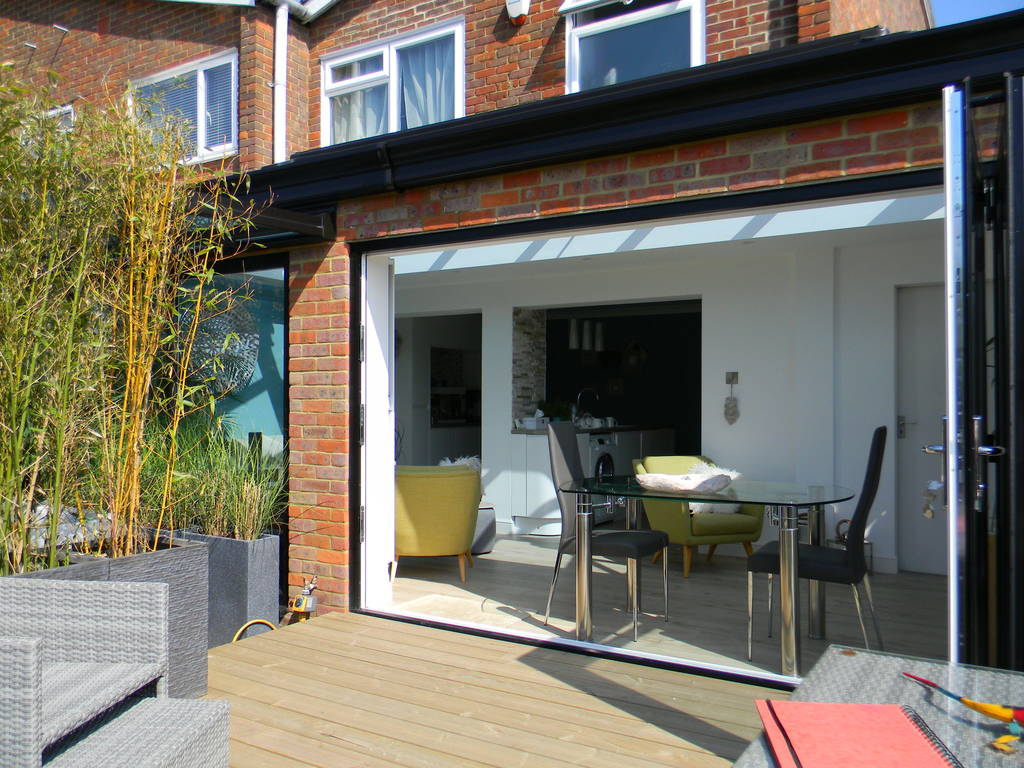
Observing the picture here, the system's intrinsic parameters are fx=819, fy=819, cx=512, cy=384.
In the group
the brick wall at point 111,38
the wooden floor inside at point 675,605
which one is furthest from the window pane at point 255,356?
the brick wall at point 111,38

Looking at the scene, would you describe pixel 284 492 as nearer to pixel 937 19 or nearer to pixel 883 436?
pixel 883 436

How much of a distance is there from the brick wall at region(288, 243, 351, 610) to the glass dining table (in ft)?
4.11

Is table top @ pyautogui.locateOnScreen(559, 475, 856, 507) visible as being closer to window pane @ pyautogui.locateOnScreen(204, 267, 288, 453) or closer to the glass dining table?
the glass dining table

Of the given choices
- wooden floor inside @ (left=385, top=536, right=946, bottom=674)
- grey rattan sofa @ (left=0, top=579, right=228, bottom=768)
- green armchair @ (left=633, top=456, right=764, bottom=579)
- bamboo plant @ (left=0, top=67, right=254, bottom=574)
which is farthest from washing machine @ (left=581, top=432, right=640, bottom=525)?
grey rattan sofa @ (left=0, top=579, right=228, bottom=768)

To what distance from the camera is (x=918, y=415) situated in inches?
245

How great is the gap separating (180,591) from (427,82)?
4884 mm

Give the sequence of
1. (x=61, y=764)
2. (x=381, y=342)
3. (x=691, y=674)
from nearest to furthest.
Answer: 1. (x=61, y=764)
2. (x=691, y=674)
3. (x=381, y=342)

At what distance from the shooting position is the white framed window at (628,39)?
5.62 m

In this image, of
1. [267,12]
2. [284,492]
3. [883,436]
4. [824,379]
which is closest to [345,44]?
[267,12]

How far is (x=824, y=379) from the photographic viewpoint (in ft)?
20.9

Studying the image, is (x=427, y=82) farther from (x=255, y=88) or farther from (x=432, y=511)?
(x=432, y=511)

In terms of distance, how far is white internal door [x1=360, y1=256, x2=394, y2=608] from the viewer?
447 centimetres

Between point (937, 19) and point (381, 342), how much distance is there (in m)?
7.87

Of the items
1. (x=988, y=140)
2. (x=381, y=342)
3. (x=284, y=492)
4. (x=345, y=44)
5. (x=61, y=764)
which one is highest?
(x=345, y=44)
